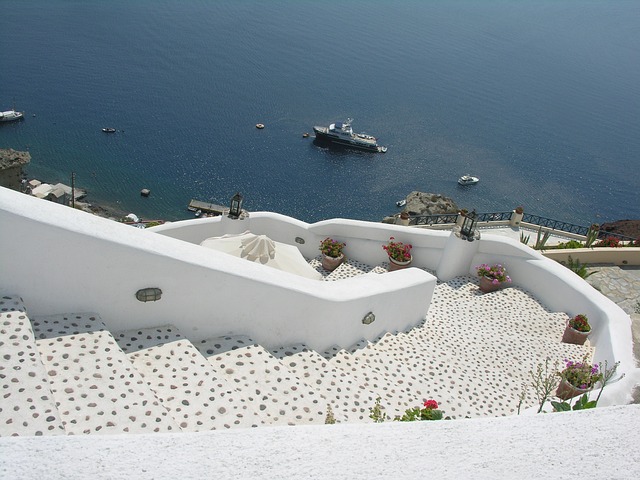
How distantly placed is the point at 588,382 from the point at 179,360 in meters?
6.59

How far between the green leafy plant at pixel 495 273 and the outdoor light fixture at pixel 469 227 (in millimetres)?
766

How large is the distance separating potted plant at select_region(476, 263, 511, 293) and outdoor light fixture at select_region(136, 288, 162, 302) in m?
8.29

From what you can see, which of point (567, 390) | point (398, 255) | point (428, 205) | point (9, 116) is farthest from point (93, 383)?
point (9, 116)

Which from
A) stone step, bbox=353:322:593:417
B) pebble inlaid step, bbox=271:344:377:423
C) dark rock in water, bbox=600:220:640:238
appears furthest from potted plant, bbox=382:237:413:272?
dark rock in water, bbox=600:220:640:238

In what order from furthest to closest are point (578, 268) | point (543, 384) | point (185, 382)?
point (578, 268) < point (543, 384) < point (185, 382)

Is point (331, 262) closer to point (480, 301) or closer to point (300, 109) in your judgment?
point (480, 301)

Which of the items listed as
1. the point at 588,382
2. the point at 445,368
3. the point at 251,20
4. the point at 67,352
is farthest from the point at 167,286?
the point at 251,20

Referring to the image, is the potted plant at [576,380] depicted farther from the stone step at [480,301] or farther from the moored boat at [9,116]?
the moored boat at [9,116]

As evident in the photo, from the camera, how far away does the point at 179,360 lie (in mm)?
6660

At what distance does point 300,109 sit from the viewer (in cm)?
6122

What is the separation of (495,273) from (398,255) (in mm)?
2300

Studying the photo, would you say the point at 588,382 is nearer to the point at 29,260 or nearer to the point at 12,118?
the point at 29,260

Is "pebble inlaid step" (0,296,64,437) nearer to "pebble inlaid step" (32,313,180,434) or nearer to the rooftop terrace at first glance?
the rooftop terrace

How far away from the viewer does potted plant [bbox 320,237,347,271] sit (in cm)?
1349
